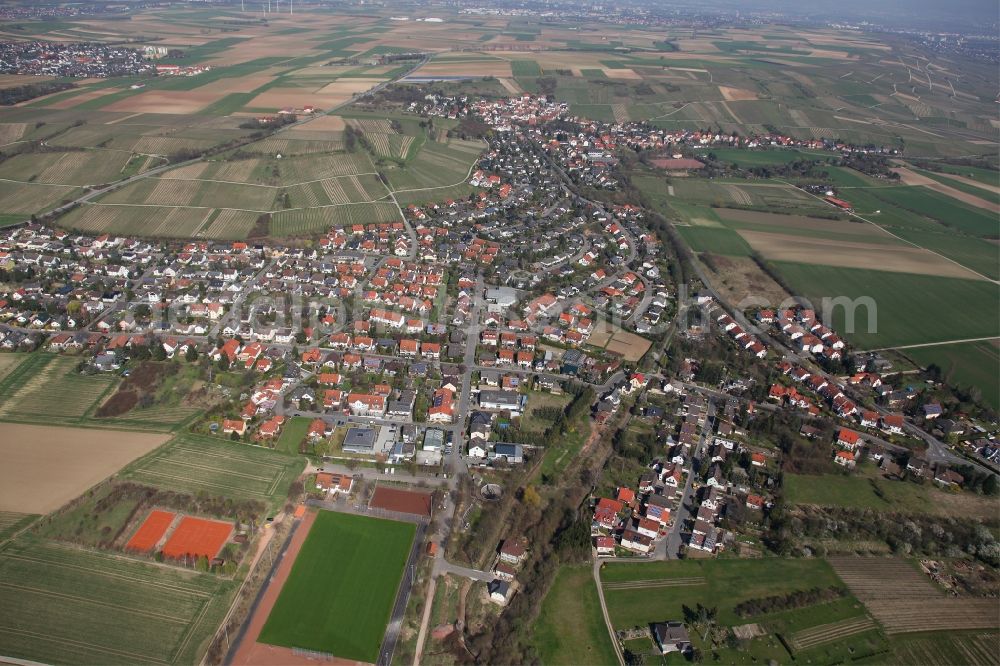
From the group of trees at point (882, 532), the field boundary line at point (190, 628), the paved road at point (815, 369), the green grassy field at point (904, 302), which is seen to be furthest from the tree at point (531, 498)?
the green grassy field at point (904, 302)

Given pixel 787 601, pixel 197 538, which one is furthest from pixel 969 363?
pixel 197 538

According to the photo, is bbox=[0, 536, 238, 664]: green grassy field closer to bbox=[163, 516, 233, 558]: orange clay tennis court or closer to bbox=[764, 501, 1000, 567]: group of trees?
bbox=[163, 516, 233, 558]: orange clay tennis court

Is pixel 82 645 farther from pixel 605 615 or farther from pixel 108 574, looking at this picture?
pixel 605 615

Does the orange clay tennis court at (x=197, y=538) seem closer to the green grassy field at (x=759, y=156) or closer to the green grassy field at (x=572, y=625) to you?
the green grassy field at (x=572, y=625)

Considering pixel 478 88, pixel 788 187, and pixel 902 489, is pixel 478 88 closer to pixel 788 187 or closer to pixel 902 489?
pixel 788 187

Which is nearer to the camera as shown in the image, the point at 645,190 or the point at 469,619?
the point at 469,619

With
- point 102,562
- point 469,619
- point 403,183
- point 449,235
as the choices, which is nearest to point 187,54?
point 403,183

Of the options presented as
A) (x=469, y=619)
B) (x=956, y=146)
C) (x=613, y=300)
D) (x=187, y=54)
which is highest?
(x=187, y=54)

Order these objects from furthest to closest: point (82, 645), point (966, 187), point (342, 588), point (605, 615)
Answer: point (966, 187) < point (342, 588) < point (605, 615) < point (82, 645)
